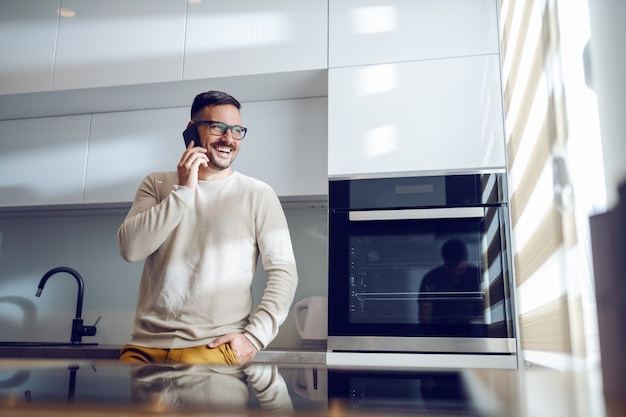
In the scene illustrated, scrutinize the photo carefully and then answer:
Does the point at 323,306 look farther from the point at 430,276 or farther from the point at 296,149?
the point at 296,149

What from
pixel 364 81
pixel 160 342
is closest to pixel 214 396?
pixel 160 342

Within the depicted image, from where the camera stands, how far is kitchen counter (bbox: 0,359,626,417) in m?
0.20

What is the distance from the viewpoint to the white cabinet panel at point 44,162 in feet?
8.54

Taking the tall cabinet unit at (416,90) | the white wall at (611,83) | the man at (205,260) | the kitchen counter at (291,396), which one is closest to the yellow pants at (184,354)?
the man at (205,260)

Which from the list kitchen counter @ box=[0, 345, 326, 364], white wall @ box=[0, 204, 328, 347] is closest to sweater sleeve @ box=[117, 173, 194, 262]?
kitchen counter @ box=[0, 345, 326, 364]

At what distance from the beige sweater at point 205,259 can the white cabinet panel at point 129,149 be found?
2.84ft

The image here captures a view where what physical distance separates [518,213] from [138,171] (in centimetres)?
163

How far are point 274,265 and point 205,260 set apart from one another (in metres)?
0.20

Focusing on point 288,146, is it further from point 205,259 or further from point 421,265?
point 205,259

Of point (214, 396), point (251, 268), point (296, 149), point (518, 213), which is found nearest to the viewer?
point (214, 396)

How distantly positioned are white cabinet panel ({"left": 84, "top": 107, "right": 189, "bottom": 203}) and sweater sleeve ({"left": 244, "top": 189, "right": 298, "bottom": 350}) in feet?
3.26

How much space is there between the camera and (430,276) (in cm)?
198

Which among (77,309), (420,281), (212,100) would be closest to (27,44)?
(77,309)

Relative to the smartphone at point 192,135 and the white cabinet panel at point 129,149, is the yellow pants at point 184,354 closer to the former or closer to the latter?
the smartphone at point 192,135
